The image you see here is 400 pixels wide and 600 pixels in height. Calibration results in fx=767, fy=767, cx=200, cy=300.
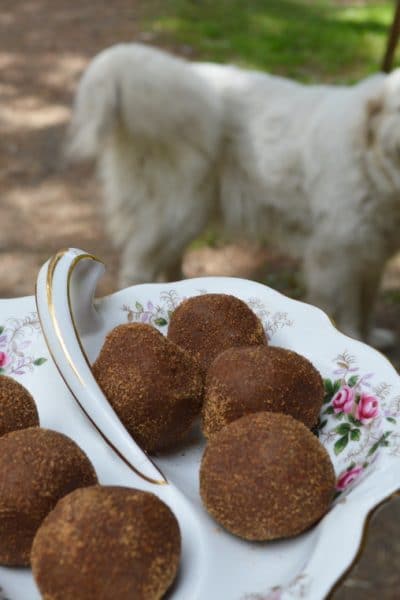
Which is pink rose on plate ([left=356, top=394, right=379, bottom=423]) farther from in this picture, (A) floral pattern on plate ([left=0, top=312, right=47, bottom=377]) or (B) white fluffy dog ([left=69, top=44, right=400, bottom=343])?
(B) white fluffy dog ([left=69, top=44, right=400, bottom=343])

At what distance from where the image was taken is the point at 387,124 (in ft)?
5.27

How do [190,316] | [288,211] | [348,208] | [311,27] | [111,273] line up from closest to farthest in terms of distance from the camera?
[190,316], [348,208], [288,211], [111,273], [311,27]

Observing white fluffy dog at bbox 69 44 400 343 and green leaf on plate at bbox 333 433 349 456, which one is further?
white fluffy dog at bbox 69 44 400 343

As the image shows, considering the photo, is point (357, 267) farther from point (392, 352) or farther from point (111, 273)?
point (111, 273)

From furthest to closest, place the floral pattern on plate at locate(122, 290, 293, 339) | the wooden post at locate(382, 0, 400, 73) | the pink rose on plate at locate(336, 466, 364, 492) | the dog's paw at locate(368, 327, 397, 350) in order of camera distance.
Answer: the dog's paw at locate(368, 327, 397, 350)
the wooden post at locate(382, 0, 400, 73)
the floral pattern on plate at locate(122, 290, 293, 339)
the pink rose on plate at locate(336, 466, 364, 492)

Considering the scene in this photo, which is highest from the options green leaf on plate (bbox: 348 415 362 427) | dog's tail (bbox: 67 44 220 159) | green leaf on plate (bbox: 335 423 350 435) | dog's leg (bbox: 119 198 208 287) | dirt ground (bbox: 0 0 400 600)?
green leaf on plate (bbox: 348 415 362 427)

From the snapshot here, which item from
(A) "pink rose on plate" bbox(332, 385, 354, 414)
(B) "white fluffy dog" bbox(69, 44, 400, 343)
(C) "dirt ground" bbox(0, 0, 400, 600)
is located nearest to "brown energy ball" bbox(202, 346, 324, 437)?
(A) "pink rose on plate" bbox(332, 385, 354, 414)

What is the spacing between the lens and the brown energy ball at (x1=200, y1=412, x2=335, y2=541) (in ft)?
2.12

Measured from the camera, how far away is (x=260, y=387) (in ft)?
2.44

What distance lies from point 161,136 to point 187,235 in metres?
0.29

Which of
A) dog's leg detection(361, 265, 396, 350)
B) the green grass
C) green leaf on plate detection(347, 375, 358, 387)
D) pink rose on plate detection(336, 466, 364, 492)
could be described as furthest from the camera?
the green grass

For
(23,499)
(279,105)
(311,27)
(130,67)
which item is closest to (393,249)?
(279,105)

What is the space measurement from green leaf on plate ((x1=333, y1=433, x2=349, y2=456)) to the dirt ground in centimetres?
70

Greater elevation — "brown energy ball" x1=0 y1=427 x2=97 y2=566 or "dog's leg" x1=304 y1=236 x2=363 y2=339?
"brown energy ball" x1=0 y1=427 x2=97 y2=566
